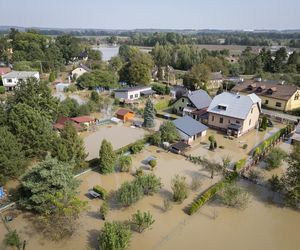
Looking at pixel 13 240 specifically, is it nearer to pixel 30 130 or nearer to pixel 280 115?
pixel 30 130

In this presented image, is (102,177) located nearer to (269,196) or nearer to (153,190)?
(153,190)

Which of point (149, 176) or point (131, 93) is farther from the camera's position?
point (131, 93)

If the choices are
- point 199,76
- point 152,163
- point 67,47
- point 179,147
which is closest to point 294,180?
point 179,147

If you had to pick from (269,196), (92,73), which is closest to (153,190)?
(269,196)

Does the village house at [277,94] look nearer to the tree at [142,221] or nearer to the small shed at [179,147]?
the small shed at [179,147]

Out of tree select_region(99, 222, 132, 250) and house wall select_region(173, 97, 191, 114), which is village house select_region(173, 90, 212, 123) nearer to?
house wall select_region(173, 97, 191, 114)

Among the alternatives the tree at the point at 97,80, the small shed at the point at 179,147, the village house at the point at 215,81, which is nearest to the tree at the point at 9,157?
the small shed at the point at 179,147
